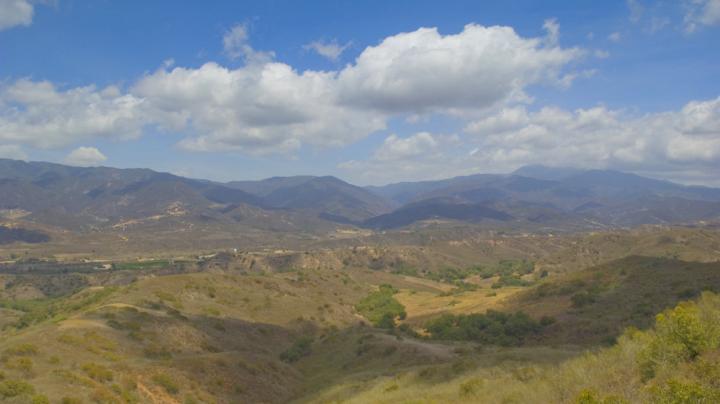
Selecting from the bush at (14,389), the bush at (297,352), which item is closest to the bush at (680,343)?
the bush at (14,389)

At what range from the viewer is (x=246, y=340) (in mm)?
61625

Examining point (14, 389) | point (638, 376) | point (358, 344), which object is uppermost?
point (638, 376)

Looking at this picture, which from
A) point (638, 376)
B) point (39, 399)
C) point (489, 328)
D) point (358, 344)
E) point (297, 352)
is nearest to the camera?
point (638, 376)

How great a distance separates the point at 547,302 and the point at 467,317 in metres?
11.4

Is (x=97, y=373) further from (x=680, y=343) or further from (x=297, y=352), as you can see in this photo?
(x=680, y=343)

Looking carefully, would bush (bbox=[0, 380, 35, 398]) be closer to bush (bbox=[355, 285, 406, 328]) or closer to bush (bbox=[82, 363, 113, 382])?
bush (bbox=[82, 363, 113, 382])

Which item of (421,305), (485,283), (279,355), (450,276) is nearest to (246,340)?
(279,355)

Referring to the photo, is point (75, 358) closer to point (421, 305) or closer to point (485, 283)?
point (421, 305)

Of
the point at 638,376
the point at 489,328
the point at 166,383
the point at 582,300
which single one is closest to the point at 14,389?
the point at 166,383

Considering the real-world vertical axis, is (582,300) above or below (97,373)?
below

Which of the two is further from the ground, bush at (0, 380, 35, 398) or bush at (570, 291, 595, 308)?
bush at (0, 380, 35, 398)

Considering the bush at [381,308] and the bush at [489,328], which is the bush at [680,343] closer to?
the bush at [489,328]

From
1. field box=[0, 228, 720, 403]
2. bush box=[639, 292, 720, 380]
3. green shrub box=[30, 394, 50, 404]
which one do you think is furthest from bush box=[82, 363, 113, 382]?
bush box=[639, 292, 720, 380]

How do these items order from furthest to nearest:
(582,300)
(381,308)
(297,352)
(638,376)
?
(381,308) → (582,300) → (297,352) → (638,376)
